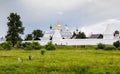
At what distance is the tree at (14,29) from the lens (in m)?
73.1

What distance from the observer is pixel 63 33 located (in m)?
98.6

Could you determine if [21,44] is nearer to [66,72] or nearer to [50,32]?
[50,32]

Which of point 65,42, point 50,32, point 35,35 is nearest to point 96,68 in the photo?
point 65,42

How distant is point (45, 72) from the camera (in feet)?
80.3

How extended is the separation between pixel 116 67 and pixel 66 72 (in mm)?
4199

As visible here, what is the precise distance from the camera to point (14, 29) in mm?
72875

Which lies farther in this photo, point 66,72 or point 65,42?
point 65,42

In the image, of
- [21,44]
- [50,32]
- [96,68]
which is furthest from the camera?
[50,32]

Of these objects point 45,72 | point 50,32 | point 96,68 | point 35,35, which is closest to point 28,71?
point 45,72

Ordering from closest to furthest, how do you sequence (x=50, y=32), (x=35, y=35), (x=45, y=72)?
(x=45, y=72), (x=50, y=32), (x=35, y=35)

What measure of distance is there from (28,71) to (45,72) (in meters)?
1.14

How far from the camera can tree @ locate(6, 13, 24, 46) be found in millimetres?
73062

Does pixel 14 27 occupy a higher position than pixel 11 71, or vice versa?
pixel 14 27

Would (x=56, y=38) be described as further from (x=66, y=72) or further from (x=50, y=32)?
(x=66, y=72)
